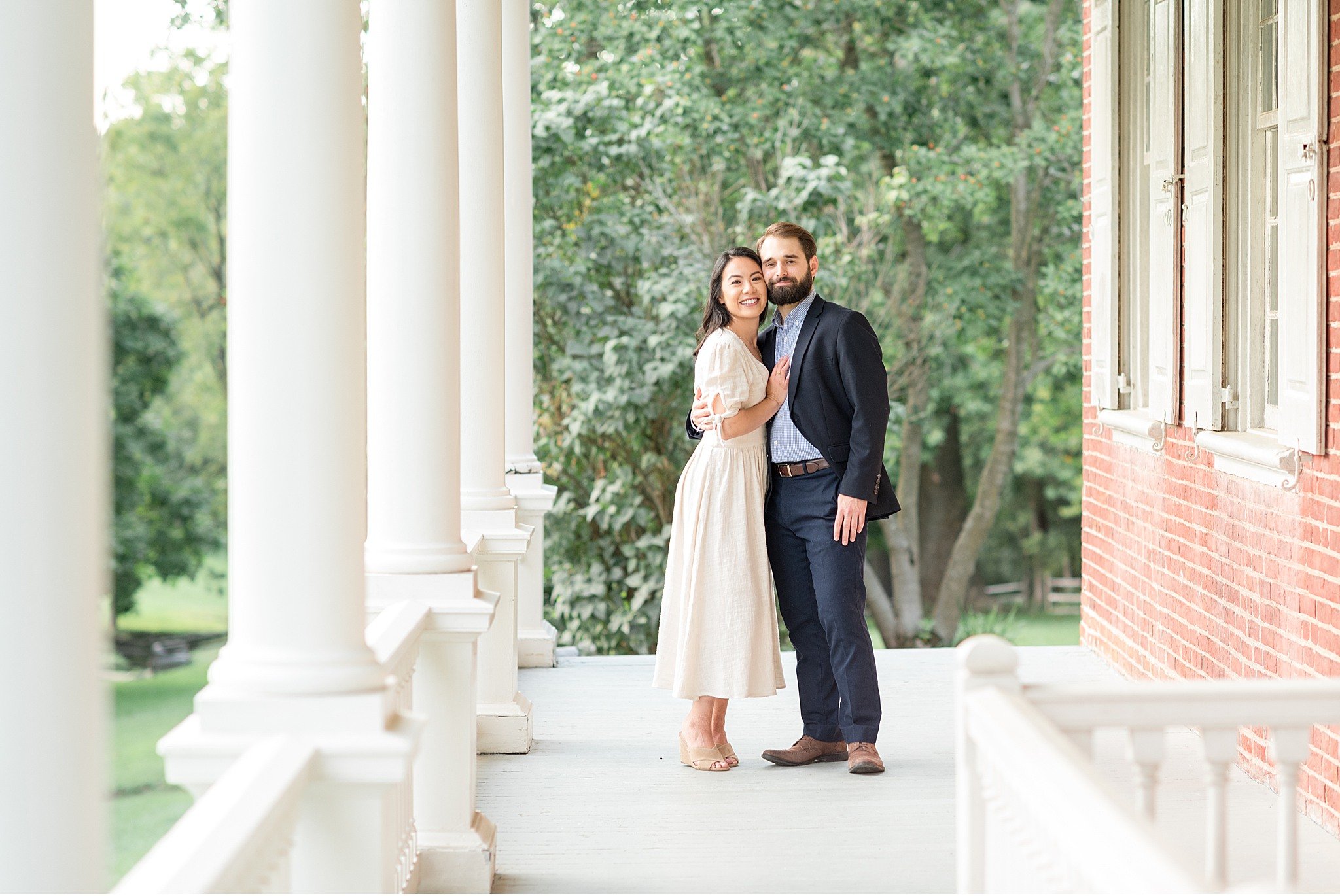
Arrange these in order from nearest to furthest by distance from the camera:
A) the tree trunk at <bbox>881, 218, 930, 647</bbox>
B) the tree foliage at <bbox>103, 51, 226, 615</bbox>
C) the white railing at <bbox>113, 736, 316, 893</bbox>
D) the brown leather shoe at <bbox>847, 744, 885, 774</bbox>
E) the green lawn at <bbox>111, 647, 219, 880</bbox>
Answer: the white railing at <bbox>113, 736, 316, 893</bbox>
the brown leather shoe at <bbox>847, 744, 885, 774</bbox>
the tree trunk at <bbox>881, 218, 930, 647</bbox>
the tree foliage at <bbox>103, 51, 226, 615</bbox>
the green lawn at <bbox>111, 647, 219, 880</bbox>

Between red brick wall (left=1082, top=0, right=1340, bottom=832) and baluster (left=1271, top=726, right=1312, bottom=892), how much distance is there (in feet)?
6.58

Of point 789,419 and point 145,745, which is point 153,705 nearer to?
point 145,745

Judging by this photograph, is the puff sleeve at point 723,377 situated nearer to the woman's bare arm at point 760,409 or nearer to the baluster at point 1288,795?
the woman's bare arm at point 760,409

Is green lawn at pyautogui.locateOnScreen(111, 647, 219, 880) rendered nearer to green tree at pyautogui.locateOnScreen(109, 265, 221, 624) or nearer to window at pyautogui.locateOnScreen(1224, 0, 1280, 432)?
green tree at pyautogui.locateOnScreen(109, 265, 221, 624)

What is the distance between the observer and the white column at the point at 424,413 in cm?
416

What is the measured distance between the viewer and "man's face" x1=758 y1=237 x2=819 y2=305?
18.0 feet

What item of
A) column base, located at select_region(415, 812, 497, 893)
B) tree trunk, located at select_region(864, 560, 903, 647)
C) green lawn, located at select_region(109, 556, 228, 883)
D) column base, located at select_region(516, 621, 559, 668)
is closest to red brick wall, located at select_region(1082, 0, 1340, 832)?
column base, located at select_region(415, 812, 497, 893)

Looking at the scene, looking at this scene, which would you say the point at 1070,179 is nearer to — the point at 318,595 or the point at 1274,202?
the point at 1274,202

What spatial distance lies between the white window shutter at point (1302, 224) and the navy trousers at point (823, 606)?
60.0 inches

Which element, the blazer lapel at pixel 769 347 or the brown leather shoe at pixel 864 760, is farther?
the blazer lapel at pixel 769 347

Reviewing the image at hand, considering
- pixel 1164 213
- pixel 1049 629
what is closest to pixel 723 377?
pixel 1164 213

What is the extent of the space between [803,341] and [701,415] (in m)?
0.46

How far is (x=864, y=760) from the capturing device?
17.7 ft

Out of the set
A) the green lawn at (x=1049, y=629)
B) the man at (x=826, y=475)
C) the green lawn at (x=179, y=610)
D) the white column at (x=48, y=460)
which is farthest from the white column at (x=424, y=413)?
the green lawn at (x=179, y=610)
